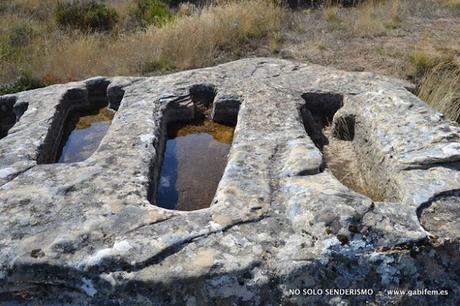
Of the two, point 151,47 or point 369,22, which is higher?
point 369,22

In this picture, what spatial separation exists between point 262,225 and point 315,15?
903 cm

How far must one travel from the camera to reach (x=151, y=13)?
38.3 ft

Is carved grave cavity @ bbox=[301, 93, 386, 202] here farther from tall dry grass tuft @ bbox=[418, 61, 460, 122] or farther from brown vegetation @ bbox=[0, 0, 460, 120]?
brown vegetation @ bbox=[0, 0, 460, 120]

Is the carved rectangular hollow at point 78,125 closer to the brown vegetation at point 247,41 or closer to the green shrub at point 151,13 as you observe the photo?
the brown vegetation at point 247,41

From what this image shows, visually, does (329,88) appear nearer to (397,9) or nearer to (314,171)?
(314,171)

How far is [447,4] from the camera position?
11141 mm

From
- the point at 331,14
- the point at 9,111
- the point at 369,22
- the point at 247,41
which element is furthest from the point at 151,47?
the point at 369,22

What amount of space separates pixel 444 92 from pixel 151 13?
322 inches

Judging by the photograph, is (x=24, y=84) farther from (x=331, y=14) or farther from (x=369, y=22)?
(x=369, y=22)

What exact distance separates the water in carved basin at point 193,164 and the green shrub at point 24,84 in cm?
384

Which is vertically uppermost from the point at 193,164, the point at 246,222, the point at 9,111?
the point at 246,222

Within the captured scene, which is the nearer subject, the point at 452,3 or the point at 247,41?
the point at 247,41

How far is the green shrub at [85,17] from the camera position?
11.1 meters

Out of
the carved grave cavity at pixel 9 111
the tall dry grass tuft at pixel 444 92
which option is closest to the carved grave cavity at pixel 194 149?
the carved grave cavity at pixel 9 111
